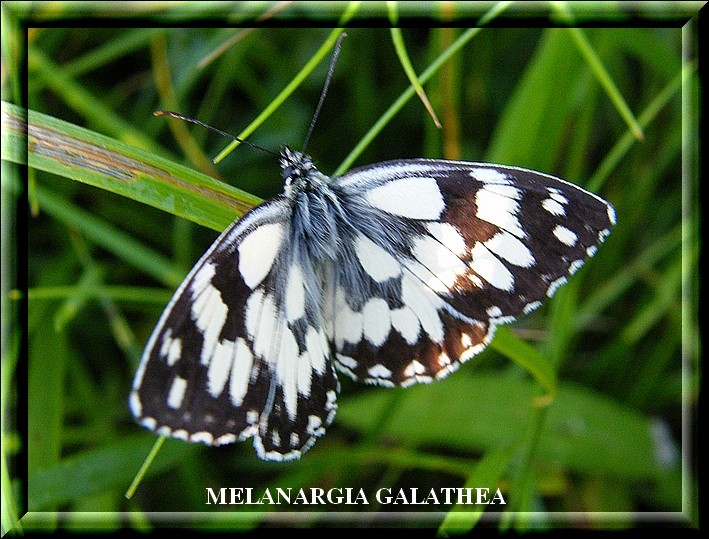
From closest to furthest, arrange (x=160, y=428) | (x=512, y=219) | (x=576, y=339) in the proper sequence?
(x=160, y=428) → (x=512, y=219) → (x=576, y=339)

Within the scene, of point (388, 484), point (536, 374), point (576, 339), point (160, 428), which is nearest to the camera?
point (160, 428)

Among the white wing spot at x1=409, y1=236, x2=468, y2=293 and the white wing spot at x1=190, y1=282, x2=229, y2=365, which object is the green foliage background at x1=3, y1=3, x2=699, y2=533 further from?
the white wing spot at x1=190, y1=282, x2=229, y2=365

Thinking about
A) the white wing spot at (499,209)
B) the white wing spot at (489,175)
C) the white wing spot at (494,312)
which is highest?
the white wing spot at (489,175)

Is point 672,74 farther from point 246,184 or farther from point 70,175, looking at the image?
point 70,175

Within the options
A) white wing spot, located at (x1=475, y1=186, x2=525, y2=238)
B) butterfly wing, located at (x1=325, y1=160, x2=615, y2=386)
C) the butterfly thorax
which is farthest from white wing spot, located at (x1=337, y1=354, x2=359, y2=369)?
white wing spot, located at (x1=475, y1=186, x2=525, y2=238)

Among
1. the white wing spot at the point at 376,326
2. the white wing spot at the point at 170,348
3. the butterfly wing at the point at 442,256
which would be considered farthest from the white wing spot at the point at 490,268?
the white wing spot at the point at 170,348

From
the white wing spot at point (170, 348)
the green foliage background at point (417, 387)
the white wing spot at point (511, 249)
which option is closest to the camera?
the white wing spot at point (170, 348)

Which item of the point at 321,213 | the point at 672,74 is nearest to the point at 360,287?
the point at 321,213

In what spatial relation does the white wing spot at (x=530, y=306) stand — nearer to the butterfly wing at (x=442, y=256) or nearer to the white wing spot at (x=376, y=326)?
the butterfly wing at (x=442, y=256)
